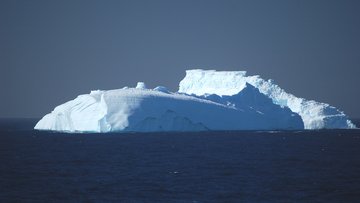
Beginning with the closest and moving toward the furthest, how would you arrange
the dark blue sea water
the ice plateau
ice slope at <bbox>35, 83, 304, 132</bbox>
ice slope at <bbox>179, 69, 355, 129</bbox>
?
the dark blue sea water < ice slope at <bbox>35, 83, 304, 132</bbox> < the ice plateau < ice slope at <bbox>179, 69, 355, 129</bbox>

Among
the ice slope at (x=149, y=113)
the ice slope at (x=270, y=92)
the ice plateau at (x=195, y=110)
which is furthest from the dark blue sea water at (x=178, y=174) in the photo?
the ice slope at (x=270, y=92)

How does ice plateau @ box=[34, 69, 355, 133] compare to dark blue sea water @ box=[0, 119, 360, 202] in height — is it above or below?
above

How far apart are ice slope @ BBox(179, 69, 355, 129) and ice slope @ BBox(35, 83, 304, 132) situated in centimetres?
850

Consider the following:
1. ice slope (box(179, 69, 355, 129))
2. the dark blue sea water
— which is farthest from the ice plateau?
the dark blue sea water

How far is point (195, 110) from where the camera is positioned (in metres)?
63.7

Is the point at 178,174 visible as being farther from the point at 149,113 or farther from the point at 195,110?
the point at 195,110

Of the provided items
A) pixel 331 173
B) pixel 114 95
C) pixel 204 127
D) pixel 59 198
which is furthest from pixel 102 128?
pixel 59 198

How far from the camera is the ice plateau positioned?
60.8m

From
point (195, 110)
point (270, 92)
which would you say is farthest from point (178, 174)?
point (270, 92)

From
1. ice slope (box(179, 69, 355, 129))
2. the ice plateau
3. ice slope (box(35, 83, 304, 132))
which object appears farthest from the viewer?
ice slope (box(179, 69, 355, 129))

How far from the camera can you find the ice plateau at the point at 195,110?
60844 millimetres

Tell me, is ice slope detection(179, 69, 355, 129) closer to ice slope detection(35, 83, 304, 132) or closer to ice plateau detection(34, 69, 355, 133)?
ice plateau detection(34, 69, 355, 133)

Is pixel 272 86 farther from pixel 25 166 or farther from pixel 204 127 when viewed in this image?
pixel 25 166

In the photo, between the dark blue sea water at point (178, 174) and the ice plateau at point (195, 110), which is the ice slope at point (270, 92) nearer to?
the ice plateau at point (195, 110)
